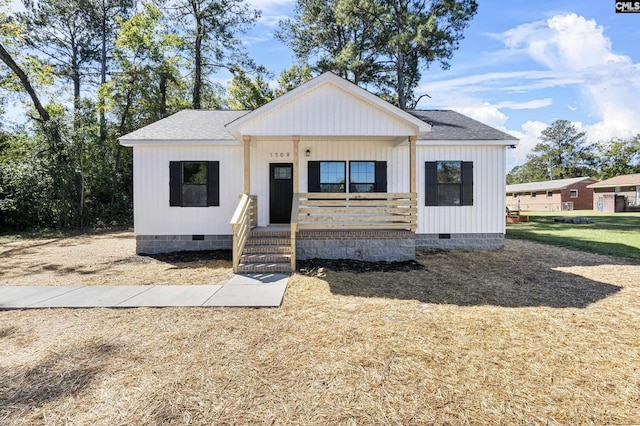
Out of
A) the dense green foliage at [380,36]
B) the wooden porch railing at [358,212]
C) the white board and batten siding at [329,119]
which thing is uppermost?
A: the dense green foliage at [380,36]

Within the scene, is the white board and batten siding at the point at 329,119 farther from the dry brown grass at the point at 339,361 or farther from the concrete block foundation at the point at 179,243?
the dry brown grass at the point at 339,361

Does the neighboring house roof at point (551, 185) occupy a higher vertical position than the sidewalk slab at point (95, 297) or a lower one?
higher

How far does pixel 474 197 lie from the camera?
9.48m

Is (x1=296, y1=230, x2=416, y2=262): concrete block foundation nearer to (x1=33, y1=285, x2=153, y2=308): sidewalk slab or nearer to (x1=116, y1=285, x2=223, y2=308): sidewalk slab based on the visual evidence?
(x1=116, y1=285, x2=223, y2=308): sidewalk slab

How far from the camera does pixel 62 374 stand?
2.98m

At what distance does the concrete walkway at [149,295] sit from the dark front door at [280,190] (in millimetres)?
3744

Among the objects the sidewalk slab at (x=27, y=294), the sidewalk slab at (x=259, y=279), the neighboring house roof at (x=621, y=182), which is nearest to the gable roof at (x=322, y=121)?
the sidewalk slab at (x=259, y=279)

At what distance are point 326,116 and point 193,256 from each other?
5.19 metres

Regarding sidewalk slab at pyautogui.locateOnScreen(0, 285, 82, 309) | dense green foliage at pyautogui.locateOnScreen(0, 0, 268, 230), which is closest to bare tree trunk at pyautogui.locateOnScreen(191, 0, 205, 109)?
dense green foliage at pyautogui.locateOnScreen(0, 0, 268, 230)

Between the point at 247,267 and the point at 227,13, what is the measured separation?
21.2 m

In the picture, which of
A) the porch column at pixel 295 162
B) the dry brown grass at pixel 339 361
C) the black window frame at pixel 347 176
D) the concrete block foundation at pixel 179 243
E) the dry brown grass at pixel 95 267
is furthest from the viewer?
the black window frame at pixel 347 176

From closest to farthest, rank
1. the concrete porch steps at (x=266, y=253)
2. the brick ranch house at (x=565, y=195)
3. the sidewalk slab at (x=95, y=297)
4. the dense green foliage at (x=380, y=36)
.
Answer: the sidewalk slab at (x=95, y=297), the concrete porch steps at (x=266, y=253), the dense green foliage at (x=380, y=36), the brick ranch house at (x=565, y=195)

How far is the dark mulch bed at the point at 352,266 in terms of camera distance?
7.15 metres
